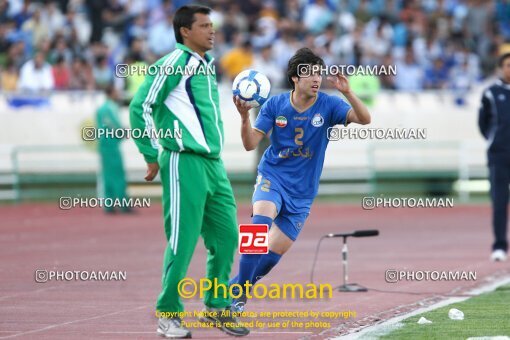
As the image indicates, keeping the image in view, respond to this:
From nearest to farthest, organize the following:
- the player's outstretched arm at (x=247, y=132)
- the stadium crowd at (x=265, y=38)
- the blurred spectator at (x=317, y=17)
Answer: the player's outstretched arm at (x=247, y=132), the stadium crowd at (x=265, y=38), the blurred spectator at (x=317, y=17)

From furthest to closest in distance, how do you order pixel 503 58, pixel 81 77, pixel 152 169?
1. pixel 81 77
2. pixel 503 58
3. pixel 152 169

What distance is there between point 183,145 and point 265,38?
20233 millimetres

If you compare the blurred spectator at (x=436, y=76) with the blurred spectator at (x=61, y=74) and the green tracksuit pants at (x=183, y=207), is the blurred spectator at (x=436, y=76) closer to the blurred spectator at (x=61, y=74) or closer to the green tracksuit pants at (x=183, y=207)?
the blurred spectator at (x=61, y=74)

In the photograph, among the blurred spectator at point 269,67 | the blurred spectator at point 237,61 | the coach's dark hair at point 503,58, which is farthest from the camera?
the blurred spectator at point 237,61

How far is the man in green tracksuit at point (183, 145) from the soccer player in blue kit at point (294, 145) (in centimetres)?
104

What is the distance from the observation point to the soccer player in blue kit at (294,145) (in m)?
11.2

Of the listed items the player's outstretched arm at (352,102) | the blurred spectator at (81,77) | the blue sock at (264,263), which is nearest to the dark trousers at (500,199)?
the player's outstretched arm at (352,102)

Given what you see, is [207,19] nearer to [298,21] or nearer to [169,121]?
[169,121]

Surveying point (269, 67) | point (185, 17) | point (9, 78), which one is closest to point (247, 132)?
point (185, 17)

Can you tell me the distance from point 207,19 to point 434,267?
656 cm

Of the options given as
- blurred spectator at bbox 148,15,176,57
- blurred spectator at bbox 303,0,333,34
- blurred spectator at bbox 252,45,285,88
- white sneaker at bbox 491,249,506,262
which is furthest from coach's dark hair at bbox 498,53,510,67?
blurred spectator at bbox 303,0,333,34

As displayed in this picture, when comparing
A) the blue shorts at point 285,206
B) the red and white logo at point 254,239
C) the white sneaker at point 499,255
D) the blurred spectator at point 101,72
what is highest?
the blurred spectator at point 101,72

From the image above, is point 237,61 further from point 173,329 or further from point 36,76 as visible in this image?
point 173,329

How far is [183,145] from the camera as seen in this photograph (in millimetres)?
9945
